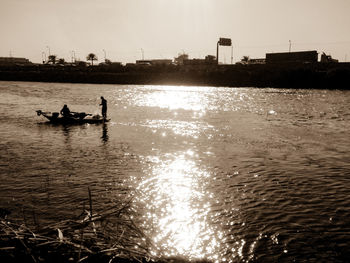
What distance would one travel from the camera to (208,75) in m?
117

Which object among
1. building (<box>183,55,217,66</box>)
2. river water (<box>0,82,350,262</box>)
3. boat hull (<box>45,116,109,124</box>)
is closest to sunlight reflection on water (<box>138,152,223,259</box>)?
river water (<box>0,82,350,262</box>)

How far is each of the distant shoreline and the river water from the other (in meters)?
76.7

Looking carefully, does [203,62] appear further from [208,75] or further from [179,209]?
[179,209]

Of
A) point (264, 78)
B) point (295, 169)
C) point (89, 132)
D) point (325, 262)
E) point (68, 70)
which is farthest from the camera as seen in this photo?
point (68, 70)

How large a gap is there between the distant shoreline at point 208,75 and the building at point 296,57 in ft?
32.9

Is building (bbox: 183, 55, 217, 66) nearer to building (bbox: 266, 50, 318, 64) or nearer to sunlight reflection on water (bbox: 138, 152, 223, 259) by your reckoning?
building (bbox: 266, 50, 318, 64)

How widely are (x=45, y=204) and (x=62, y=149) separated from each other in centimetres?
994

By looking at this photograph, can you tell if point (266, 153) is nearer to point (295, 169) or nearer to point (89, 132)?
point (295, 169)

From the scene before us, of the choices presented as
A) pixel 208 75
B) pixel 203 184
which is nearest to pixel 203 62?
pixel 208 75

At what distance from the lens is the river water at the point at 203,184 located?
10.1 m

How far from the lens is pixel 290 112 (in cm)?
4709

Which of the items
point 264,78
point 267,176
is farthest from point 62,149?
point 264,78

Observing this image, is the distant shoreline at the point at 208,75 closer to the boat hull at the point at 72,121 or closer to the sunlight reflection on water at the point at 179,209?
the boat hull at the point at 72,121

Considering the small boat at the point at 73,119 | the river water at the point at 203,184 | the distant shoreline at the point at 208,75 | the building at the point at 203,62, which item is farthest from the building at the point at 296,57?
the small boat at the point at 73,119
